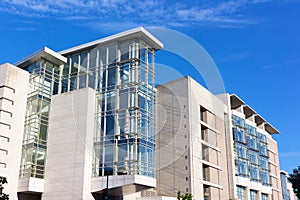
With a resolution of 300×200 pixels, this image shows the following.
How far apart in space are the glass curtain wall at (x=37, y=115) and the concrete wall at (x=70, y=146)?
2.40ft

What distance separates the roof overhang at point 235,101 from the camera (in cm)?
6934

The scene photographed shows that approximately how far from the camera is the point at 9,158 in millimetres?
41500

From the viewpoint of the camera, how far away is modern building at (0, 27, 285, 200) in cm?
4084

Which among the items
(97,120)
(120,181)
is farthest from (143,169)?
(97,120)

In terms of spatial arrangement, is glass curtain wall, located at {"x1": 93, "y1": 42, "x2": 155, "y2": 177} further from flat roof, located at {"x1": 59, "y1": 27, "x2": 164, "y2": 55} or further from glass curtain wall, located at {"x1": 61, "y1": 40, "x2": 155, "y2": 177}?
flat roof, located at {"x1": 59, "y1": 27, "x2": 164, "y2": 55}

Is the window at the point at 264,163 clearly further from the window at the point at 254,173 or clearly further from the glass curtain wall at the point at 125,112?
the glass curtain wall at the point at 125,112

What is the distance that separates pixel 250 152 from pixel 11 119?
144 feet

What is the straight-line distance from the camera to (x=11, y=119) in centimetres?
4294

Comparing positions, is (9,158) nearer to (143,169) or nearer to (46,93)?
(46,93)

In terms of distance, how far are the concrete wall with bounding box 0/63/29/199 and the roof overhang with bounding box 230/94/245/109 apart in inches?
1455

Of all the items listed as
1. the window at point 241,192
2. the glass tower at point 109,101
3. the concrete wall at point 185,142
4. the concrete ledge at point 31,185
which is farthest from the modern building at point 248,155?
the concrete ledge at point 31,185

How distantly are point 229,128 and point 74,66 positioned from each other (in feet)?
94.1

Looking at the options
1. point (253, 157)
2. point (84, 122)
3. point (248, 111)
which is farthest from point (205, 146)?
point (248, 111)

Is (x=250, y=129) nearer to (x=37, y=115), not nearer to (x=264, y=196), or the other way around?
(x=264, y=196)
